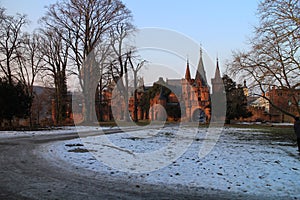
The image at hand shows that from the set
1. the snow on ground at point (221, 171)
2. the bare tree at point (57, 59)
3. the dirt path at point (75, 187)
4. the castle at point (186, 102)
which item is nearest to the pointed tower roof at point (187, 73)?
the castle at point (186, 102)

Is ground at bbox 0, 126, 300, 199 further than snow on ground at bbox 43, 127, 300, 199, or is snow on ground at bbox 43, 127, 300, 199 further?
snow on ground at bbox 43, 127, 300, 199

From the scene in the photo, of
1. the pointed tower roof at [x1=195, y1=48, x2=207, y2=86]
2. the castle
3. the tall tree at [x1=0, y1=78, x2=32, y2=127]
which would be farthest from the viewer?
the pointed tower roof at [x1=195, y1=48, x2=207, y2=86]

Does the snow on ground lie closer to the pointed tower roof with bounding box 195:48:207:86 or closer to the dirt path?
the dirt path

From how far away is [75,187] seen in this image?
6.52 meters

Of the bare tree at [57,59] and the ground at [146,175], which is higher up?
the bare tree at [57,59]

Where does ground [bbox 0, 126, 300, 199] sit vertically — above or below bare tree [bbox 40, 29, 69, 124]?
below

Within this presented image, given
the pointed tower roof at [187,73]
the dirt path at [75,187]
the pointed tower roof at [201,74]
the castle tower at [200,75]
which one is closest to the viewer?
the dirt path at [75,187]

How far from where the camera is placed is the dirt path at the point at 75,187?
Answer: 593 cm

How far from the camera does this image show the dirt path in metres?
5.93

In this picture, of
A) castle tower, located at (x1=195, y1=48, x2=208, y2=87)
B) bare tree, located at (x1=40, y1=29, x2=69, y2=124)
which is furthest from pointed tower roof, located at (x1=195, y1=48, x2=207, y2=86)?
bare tree, located at (x1=40, y1=29, x2=69, y2=124)

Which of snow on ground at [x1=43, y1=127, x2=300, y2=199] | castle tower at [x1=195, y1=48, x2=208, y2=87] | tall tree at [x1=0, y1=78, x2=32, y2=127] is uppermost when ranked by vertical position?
castle tower at [x1=195, y1=48, x2=208, y2=87]

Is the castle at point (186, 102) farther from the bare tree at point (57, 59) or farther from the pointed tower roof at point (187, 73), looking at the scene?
the bare tree at point (57, 59)

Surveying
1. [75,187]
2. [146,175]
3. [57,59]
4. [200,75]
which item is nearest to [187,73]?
[200,75]

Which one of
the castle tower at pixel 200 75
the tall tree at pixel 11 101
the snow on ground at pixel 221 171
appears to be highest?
the castle tower at pixel 200 75
